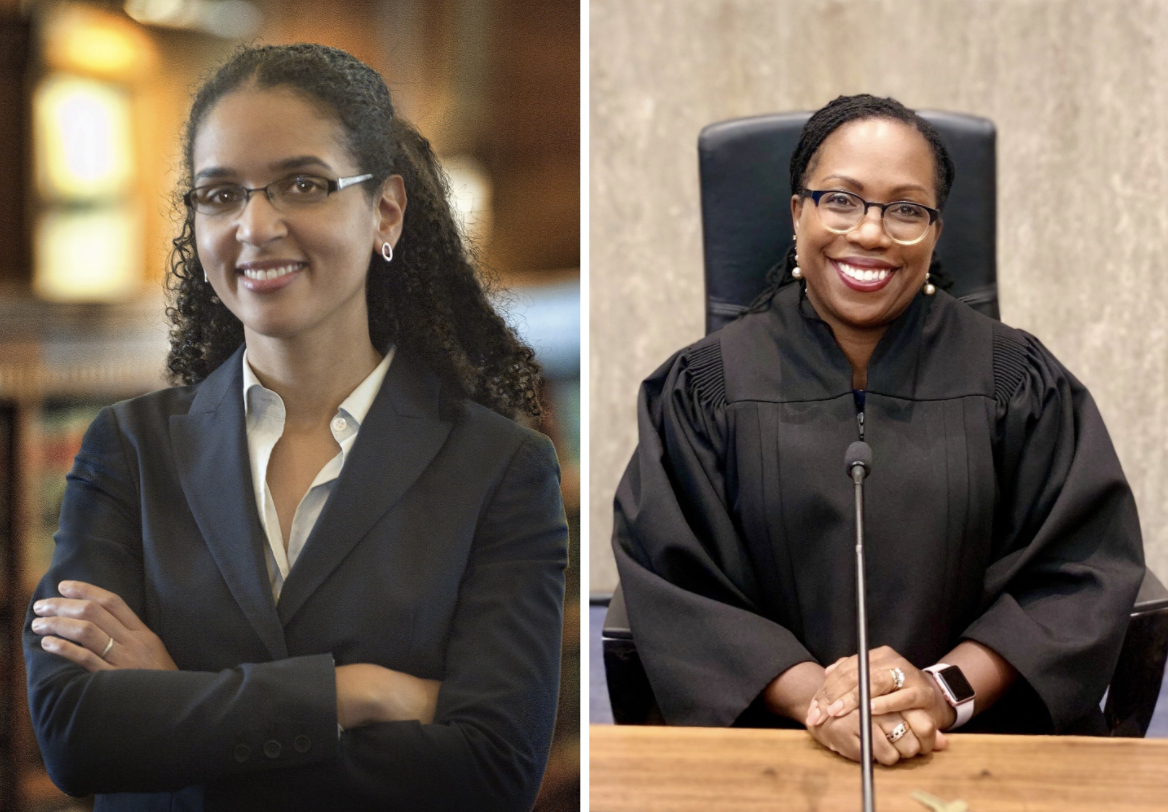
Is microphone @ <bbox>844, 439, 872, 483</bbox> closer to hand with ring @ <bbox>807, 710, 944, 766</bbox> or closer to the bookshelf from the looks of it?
hand with ring @ <bbox>807, 710, 944, 766</bbox>

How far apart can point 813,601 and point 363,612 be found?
2.48ft

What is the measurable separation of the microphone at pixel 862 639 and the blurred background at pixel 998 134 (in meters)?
1.89

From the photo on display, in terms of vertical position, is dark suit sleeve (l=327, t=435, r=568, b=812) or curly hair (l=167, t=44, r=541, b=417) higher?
curly hair (l=167, t=44, r=541, b=417)

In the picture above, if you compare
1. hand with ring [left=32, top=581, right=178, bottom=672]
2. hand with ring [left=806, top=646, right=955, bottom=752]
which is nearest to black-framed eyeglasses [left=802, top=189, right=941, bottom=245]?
hand with ring [left=806, top=646, right=955, bottom=752]

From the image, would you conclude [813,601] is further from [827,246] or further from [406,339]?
[406,339]

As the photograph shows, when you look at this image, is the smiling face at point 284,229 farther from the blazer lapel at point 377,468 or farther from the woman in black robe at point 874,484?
the woman in black robe at point 874,484

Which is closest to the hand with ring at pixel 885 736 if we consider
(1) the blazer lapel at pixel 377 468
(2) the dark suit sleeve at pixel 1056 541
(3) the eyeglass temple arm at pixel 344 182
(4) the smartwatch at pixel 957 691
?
(4) the smartwatch at pixel 957 691

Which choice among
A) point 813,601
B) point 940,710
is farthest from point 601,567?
point 940,710

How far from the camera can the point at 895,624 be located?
159cm

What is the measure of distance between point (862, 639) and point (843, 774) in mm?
168

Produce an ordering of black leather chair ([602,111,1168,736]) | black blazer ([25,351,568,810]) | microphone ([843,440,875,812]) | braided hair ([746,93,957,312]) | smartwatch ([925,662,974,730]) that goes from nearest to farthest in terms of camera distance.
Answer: microphone ([843,440,875,812])
black blazer ([25,351,568,810])
smartwatch ([925,662,974,730])
braided hair ([746,93,957,312])
black leather chair ([602,111,1168,736])

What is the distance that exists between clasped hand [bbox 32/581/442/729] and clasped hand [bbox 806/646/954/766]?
0.45m

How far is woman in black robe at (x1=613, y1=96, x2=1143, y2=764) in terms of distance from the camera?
1504mm

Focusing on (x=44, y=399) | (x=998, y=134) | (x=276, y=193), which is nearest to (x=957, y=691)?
(x=276, y=193)
